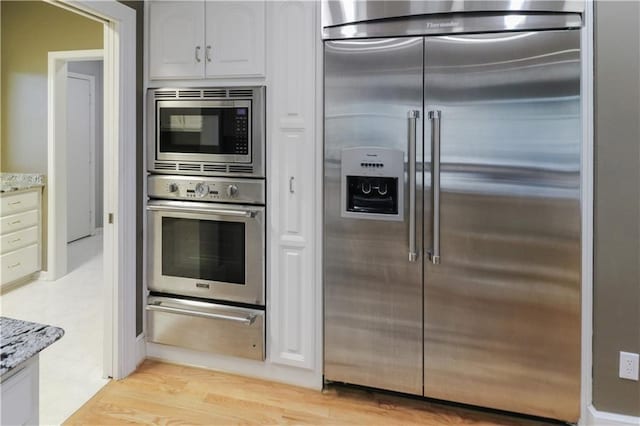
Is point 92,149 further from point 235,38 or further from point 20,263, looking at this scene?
point 235,38

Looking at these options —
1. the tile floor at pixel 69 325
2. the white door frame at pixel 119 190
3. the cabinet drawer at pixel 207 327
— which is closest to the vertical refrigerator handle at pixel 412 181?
the cabinet drawer at pixel 207 327

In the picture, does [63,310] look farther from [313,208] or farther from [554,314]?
[554,314]

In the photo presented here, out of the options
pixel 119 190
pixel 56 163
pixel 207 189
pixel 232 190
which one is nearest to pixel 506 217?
pixel 232 190

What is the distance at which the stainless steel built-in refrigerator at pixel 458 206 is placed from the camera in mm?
1982

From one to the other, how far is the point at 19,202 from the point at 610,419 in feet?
15.5

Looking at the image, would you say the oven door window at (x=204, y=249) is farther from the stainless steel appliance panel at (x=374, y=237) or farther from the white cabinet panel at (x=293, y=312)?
the stainless steel appliance panel at (x=374, y=237)

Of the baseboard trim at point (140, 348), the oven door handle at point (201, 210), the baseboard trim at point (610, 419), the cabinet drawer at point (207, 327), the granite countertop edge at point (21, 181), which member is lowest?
the baseboard trim at point (610, 419)

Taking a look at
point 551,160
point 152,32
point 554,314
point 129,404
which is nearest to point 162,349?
point 129,404

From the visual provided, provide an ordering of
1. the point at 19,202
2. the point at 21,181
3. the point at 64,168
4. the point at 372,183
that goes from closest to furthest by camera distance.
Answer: the point at 372,183 < the point at 19,202 < the point at 21,181 < the point at 64,168

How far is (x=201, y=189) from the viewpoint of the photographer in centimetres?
252

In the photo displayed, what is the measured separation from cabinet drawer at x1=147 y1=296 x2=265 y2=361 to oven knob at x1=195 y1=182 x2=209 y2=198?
0.66m

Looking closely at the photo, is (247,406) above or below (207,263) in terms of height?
below

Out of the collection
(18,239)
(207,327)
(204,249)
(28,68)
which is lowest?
(207,327)

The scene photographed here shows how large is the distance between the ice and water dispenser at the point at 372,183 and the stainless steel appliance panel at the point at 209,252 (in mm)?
529
